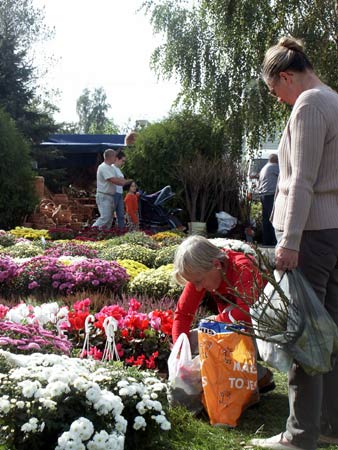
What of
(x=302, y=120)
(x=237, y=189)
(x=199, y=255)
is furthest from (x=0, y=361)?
(x=237, y=189)

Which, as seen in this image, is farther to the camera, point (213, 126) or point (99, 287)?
point (213, 126)

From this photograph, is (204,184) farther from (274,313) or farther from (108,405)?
(108,405)

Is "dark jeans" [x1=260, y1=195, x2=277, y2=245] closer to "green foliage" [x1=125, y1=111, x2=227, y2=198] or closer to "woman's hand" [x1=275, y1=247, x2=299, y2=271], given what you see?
"green foliage" [x1=125, y1=111, x2=227, y2=198]

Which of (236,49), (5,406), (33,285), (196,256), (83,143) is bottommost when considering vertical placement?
(33,285)

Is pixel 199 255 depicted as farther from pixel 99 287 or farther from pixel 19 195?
pixel 19 195

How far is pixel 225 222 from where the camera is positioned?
1600cm

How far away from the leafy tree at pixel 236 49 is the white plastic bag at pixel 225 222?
255cm

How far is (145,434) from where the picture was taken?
3.38 metres

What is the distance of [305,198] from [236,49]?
1456 cm

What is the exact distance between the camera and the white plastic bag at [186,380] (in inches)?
162

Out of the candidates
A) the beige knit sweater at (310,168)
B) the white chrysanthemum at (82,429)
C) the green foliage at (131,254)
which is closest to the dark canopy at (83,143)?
the green foliage at (131,254)

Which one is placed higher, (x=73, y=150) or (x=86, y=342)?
(x=73, y=150)

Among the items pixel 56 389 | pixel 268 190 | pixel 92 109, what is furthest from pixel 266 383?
pixel 92 109

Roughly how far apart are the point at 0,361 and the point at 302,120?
180 centimetres
